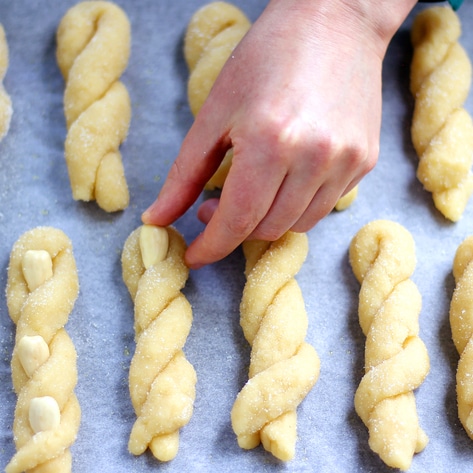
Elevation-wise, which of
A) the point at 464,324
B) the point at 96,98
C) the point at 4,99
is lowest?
the point at 4,99

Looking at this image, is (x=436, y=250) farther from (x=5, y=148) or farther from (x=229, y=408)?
(x=5, y=148)

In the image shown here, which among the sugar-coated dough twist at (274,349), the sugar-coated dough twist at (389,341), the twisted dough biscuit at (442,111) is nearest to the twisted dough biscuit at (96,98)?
the sugar-coated dough twist at (274,349)

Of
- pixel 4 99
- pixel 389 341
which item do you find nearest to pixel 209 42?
pixel 4 99

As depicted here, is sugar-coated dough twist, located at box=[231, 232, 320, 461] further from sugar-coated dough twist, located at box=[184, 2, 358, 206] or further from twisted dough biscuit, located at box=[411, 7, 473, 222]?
twisted dough biscuit, located at box=[411, 7, 473, 222]

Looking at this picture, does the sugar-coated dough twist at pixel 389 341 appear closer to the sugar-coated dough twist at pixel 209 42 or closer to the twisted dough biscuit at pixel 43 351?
the sugar-coated dough twist at pixel 209 42

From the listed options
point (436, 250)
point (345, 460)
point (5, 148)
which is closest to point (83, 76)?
point (5, 148)

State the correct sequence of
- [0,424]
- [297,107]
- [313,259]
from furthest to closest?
[313,259], [0,424], [297,107]

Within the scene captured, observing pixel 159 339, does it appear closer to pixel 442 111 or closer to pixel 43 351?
pixel 43 351
